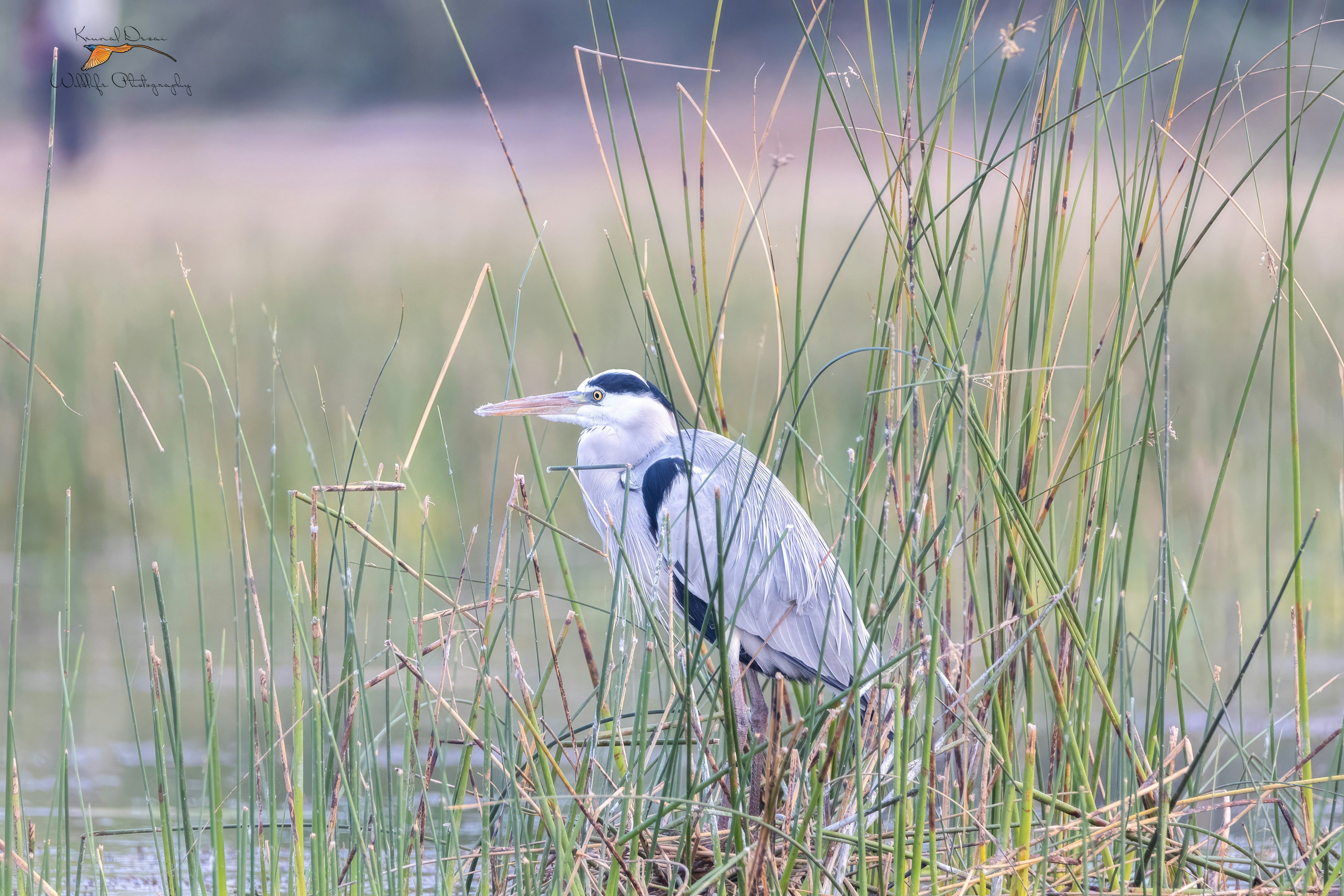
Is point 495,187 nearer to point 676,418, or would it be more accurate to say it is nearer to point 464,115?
point 464,115

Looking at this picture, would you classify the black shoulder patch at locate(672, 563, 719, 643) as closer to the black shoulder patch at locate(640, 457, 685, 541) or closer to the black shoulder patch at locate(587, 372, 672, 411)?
the black shoulder patch at locate(640, 457, 685, 541)

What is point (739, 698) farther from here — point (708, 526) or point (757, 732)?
point (708, 526)

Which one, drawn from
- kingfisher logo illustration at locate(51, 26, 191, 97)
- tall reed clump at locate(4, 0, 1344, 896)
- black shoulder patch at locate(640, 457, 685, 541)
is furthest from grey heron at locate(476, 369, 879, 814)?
kingfisher logo illustration at locate(51, 26, 191, 97)

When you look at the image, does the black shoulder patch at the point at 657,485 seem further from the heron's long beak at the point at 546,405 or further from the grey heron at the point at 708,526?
the heron's long beak at the point at 546,405

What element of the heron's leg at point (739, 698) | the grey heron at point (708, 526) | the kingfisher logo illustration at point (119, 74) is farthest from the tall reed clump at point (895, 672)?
the kingfisher logo illustration at point (119, 74)

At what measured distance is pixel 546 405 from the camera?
5.51 ft

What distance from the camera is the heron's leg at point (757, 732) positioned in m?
1.50

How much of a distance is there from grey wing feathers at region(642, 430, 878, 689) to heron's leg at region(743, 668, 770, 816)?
0.04 meters

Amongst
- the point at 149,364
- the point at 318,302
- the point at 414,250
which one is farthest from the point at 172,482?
the point at 414,250

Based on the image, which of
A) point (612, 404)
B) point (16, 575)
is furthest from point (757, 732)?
point (16, 575)

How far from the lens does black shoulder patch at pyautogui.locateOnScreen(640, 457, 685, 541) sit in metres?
1.72

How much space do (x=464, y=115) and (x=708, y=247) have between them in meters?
5.27

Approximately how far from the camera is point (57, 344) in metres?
4.32

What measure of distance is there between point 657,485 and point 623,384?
0.53 ft
